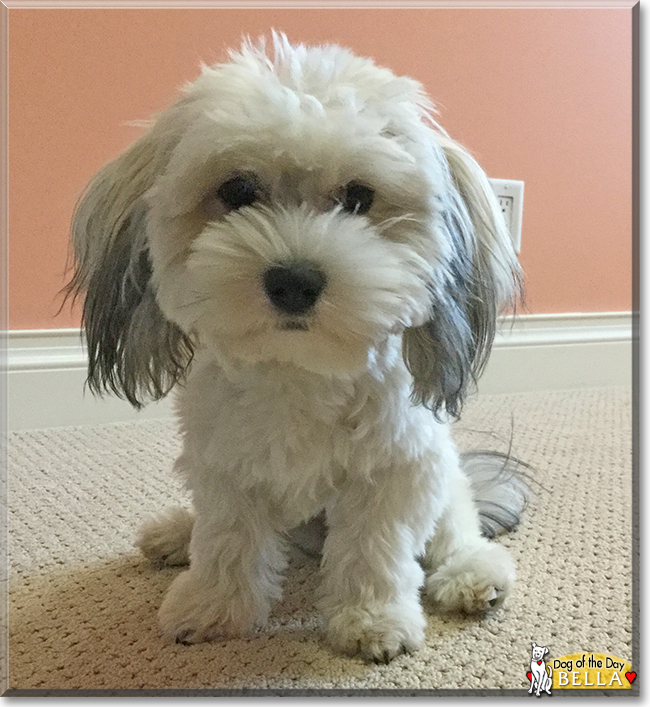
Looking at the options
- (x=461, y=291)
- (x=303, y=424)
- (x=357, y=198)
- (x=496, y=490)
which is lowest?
(x=496, y=490)

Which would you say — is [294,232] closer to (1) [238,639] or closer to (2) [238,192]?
(2) [238,192]

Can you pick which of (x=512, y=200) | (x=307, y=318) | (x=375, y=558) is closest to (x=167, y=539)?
(x=375, y=558)

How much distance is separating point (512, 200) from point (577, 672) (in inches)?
58.8

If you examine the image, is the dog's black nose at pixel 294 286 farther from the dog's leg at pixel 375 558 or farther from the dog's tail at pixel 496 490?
the dog's tail at pixel 496 490

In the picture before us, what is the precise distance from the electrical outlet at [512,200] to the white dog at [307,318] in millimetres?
1138

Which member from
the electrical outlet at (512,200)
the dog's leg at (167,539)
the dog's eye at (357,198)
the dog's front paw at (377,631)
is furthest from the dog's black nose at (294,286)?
the electrical outlet at (512,200)

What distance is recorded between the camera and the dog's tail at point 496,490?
1.09 metres

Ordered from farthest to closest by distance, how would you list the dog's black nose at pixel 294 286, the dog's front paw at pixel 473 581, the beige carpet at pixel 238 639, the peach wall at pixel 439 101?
the peach wall at pixel 439 101 < the dog's front paw at pixel 473 581 < the beige carpet at pixel 238 639 < the dog's black nose at pixel 294 286

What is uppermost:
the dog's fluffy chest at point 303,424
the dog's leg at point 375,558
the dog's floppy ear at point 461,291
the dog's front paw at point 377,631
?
the dog's floppy ear at point 461,291

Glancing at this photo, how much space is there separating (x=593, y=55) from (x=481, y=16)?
373 millimetres

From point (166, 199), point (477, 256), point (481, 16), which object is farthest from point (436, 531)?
point (481, 16)

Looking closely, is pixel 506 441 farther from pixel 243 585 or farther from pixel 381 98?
pixel 381 98

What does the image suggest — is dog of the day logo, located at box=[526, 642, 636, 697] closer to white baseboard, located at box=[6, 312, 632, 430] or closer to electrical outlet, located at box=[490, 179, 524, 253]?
white baseboard, located at box=[6, 312, 632, 430]

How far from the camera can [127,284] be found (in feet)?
2.61
